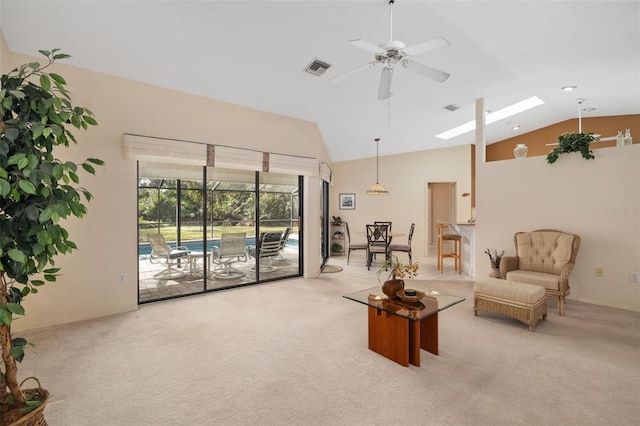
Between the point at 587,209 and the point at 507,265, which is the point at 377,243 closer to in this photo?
the point at 507,265

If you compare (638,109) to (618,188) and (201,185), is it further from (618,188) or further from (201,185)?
(201,185)

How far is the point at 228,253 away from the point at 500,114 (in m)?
5.84

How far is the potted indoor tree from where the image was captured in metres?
1.39

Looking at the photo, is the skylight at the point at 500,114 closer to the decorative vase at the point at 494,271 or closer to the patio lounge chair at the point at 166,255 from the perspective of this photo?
the decorative vase at the point at 494,271

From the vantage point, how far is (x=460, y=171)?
8141 millimetres

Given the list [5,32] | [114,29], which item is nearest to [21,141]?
[114,29]

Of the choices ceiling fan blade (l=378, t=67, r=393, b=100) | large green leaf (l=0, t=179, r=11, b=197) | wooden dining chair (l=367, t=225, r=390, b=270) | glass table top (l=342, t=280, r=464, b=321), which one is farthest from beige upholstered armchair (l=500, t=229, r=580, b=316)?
large green leaf (l=0, t=179, r=11, b=197)

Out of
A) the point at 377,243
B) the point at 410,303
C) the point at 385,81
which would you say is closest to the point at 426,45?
the point at 385,81

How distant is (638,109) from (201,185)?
8.36m

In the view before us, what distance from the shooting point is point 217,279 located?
5.19 m

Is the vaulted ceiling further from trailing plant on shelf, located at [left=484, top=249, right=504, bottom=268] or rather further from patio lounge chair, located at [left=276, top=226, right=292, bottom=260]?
trailing plant on shelf, located at [left=484, top=249, right=504, bottom=268]

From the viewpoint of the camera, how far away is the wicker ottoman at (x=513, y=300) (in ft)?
10.8

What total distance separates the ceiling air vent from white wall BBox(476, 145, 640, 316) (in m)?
3.26

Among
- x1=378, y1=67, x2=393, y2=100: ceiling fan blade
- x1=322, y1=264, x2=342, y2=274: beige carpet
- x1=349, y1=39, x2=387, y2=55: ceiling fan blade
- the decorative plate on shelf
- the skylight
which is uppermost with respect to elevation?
the skylight
